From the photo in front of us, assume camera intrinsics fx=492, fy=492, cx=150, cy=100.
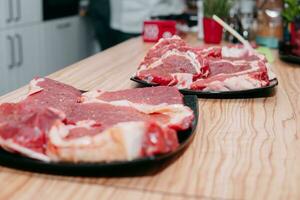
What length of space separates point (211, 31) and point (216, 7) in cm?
11

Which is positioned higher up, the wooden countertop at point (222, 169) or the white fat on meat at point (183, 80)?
the white fat on meat at point (183, 80)

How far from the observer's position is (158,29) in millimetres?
2230

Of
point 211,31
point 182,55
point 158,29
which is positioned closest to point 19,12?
point 158,29

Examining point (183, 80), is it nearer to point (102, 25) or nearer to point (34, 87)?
point (34, 87)

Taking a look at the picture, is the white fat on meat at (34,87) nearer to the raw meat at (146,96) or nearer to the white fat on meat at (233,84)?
the raw meat at (146,96)

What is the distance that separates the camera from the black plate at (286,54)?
174 cm

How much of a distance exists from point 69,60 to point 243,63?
2231 mm

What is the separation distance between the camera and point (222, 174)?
82 cm

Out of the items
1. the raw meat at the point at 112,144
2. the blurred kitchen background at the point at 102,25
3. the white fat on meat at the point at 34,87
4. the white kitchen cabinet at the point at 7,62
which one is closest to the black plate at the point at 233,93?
the white fat on meat at the point at 34,87

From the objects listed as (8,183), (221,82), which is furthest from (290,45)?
(8,183)

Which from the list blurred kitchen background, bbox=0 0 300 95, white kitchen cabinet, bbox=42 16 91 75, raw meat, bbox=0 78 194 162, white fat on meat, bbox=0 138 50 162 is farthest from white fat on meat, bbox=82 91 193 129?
white kitchen cabinet, bbox=42 16 91 75

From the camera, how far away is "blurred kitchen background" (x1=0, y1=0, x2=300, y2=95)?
86.2 inches

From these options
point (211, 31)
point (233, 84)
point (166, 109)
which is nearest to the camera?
point (166, 109)

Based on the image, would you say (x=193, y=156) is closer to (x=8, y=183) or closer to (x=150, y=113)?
(x=150, y=113)
